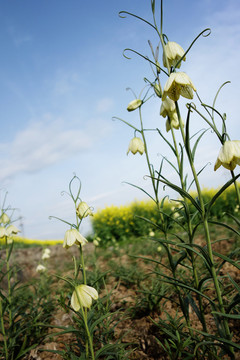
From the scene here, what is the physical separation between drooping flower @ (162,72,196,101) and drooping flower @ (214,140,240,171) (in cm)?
29

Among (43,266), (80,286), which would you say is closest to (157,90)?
(80,286)

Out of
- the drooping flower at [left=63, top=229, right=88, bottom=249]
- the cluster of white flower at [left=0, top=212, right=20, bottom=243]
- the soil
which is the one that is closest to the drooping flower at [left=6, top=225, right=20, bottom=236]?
the cluster of white flower at [left=0, top=212, right=20, bottom=243]

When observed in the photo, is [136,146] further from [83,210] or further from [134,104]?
[83,210]

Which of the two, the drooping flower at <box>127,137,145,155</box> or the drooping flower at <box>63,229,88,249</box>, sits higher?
the drooping flower at <box>127,137,145,155</box>

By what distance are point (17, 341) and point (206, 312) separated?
1527mm

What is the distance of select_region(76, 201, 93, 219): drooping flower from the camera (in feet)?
5.59

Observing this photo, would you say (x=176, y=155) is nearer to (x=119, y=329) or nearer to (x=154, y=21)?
(x=154, y=21)

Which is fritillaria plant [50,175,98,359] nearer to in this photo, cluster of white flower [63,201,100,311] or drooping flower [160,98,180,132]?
cluster of white flower [63,201,100,311]

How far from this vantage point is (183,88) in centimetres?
126

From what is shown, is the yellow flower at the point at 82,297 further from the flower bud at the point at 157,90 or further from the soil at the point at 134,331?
the flower bud at the point at 157,90

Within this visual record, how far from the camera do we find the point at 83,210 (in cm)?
172

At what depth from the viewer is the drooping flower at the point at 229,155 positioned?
3.79 feet

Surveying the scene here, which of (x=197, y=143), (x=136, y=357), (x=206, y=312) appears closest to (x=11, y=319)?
(x=136, y=357)

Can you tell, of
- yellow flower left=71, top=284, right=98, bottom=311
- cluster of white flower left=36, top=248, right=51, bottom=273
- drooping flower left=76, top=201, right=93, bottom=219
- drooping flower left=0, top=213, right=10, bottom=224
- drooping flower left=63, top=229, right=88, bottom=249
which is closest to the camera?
yellow flower left=71, top=284, right=98, bottom=311
